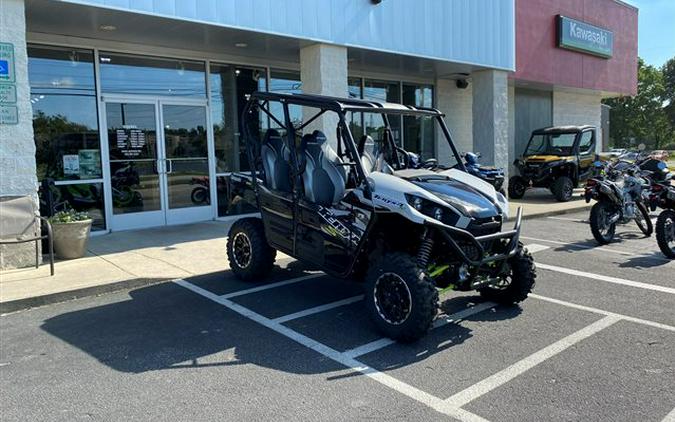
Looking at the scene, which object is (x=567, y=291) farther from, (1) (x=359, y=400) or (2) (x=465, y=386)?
(1) (x=359, y=400)

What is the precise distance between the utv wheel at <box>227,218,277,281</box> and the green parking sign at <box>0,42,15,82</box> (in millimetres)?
3301

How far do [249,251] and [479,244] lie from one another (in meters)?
2.87

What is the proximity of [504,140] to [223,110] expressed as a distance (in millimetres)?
7065

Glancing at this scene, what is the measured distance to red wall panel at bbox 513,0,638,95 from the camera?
15370 millimetres

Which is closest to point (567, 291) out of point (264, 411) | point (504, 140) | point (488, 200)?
point (488, 200)

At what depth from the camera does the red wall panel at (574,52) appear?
1537cm

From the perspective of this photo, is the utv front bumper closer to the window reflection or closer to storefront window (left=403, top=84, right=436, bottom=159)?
the window reflection

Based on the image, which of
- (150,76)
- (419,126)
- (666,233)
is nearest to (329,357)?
(666,233)

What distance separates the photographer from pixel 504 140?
14078 millimetres

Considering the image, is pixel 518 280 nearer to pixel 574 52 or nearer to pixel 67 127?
pixel 67 127

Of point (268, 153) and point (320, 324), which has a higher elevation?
point (268, 153)

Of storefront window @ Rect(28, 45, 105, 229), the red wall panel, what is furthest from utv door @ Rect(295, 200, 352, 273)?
the red wall panel

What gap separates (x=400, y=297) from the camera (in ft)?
14.6

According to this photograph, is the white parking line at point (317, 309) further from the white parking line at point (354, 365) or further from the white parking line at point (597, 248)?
the white parking line at point (597, 248)
